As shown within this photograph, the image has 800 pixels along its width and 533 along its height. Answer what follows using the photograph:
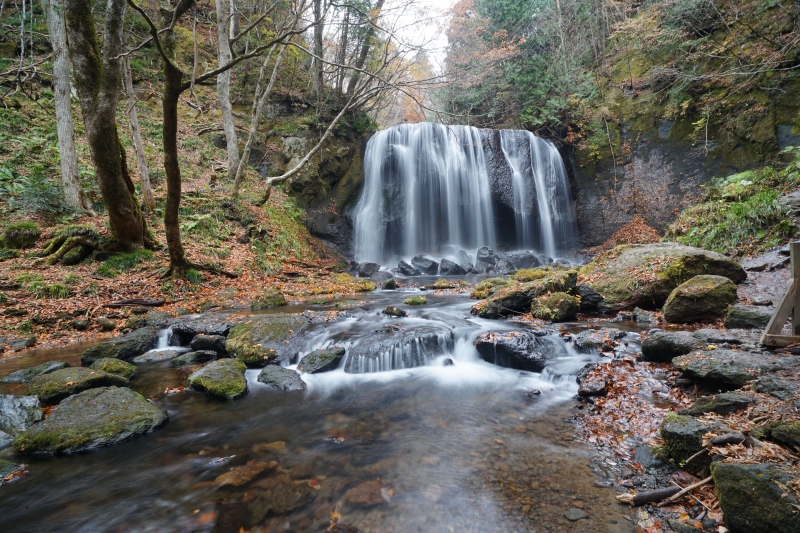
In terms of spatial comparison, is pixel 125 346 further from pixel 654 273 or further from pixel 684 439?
pixel 654 273

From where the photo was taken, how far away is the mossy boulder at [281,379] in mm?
4965

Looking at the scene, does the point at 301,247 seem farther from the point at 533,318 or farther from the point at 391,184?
the point at 533,318

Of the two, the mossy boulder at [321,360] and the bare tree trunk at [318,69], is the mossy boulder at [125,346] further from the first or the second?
the bare tree trunk at [318,69]

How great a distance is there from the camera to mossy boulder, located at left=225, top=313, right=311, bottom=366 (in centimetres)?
558

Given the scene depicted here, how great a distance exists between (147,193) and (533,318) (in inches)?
435

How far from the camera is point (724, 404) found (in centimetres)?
290

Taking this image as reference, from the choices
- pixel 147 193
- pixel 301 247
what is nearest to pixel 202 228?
pixel 147 193

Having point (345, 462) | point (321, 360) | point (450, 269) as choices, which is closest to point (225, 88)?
point (450, 269)

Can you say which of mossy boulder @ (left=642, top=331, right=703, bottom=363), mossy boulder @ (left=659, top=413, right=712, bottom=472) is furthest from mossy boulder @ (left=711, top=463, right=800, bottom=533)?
mossy boulder @ (left=642, top=331, right=703, bottom=363)

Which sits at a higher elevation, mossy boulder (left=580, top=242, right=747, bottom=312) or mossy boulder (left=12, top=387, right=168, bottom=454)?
mossy boulder (left=580, top=242, right=747, bottom=312)

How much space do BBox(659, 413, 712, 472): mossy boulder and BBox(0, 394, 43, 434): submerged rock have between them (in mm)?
5806

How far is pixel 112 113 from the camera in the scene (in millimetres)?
7246

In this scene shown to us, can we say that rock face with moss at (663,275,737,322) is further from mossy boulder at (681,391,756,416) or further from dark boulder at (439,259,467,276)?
dark boulder at (439,259,467,276)

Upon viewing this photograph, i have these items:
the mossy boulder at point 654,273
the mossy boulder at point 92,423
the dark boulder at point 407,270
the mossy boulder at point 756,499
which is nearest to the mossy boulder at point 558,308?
the mossy boulder at point 654,273
